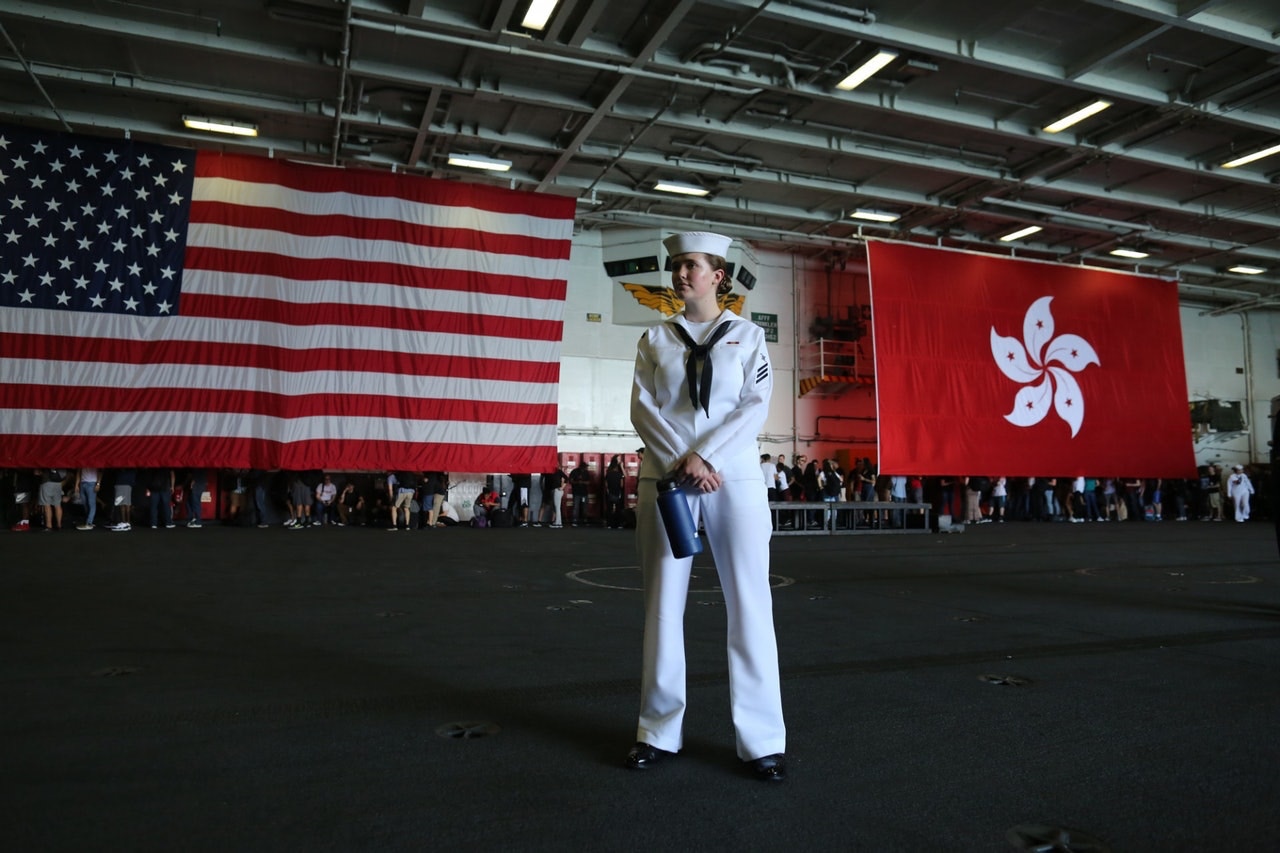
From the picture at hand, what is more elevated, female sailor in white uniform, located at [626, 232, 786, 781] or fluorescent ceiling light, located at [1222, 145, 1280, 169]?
fluorescent ceiling light, located at [1222, 145, 1280, 169]

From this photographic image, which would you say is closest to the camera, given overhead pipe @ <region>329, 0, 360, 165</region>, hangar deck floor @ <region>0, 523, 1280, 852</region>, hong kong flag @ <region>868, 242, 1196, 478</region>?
hangar deck floor @ <region>0, 523, 1280, 852</region>

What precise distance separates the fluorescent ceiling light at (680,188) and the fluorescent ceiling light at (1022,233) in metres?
8.45

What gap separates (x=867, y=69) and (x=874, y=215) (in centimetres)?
691

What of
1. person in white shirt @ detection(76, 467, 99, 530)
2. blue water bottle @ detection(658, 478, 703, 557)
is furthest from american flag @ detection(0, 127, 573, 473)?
blue water bottle @ detection(658, 478, 703, 557)

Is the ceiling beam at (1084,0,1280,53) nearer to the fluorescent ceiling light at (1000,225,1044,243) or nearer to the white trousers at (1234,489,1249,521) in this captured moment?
the fluorescent ceiling light at (1000,225,1044,243)

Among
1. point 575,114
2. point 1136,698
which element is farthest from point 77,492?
point 1136,698

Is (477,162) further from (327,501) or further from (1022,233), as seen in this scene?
(1022,233)

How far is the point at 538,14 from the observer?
36.1ft

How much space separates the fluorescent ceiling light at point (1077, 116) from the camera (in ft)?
44.6

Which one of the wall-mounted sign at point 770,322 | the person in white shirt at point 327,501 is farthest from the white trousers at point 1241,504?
the person in white shirt at point 327,501

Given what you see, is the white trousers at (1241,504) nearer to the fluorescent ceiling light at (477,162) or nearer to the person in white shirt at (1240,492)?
the person in white shirt at (1240,492)

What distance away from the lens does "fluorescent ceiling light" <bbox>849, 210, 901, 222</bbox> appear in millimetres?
18734

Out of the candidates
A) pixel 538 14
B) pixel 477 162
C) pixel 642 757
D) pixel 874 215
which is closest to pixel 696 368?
pixel 642 757

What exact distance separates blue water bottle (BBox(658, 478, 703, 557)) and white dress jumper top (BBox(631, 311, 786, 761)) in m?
0.10
